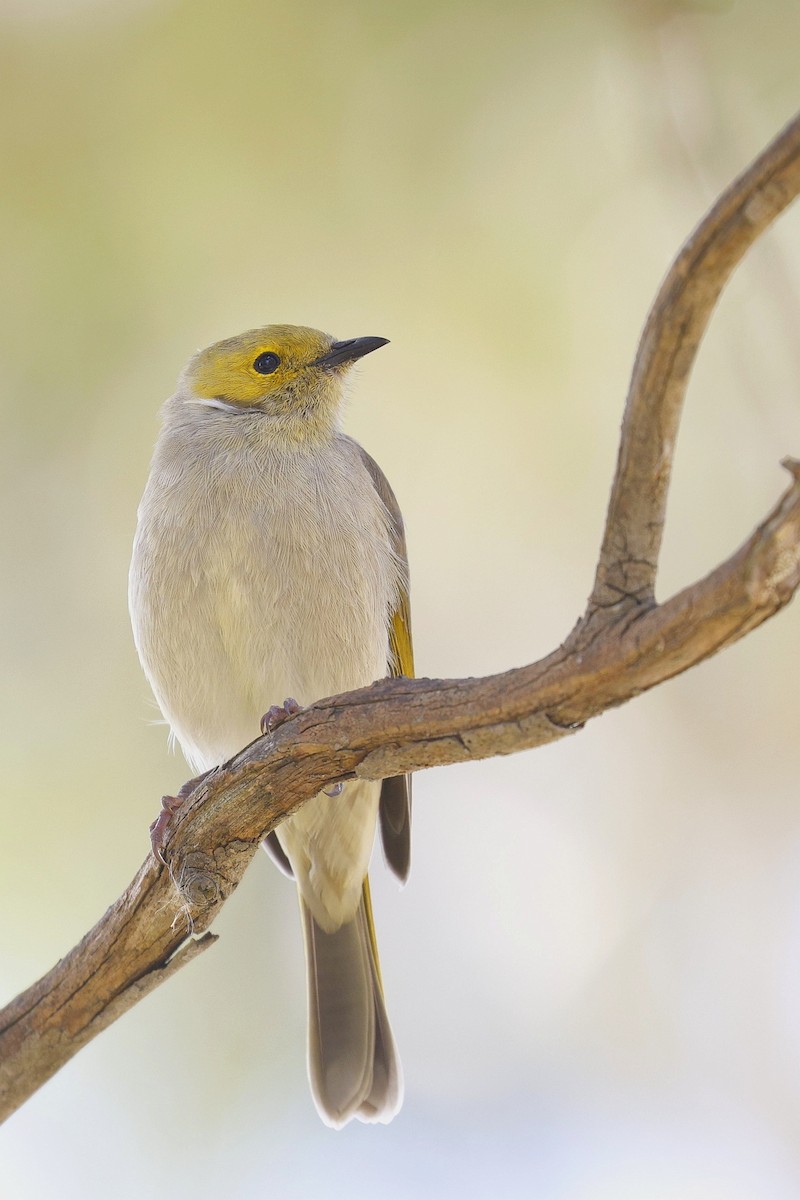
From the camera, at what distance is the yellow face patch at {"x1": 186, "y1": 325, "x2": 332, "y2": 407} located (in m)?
5.30

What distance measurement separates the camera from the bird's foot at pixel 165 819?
3.66 meters

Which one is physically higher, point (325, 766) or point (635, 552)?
point (325, 766)

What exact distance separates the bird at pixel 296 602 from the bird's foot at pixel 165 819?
0.48m

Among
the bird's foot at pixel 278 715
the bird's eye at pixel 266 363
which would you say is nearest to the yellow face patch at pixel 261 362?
the bird's eye at pixel 266 363

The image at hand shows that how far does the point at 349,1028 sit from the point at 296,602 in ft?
6.23

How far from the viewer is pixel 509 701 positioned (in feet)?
9.22

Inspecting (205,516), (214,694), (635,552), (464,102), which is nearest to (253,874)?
(214,694)

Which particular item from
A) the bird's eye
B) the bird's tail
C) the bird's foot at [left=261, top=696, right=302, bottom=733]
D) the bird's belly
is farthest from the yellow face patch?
the bird's tail

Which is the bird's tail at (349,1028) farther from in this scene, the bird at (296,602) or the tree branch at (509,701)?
the tree branch at (509,701)

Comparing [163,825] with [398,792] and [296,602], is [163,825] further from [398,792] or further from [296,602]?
[398,792]

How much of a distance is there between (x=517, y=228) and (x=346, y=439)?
A: 6.31 ft

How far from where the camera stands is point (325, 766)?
3.32 m

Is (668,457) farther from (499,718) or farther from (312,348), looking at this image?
(312,348)

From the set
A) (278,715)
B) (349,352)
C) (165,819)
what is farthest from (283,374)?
(165,819)
